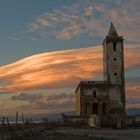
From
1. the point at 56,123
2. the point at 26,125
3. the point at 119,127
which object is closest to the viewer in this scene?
the point at 26,125

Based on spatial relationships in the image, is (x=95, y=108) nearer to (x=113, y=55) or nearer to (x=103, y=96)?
(x=103, y=96)

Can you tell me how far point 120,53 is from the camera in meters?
94.9

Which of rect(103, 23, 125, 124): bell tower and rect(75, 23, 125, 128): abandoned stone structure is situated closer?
rect(75, 23, 125, 128): abandoned stone structure

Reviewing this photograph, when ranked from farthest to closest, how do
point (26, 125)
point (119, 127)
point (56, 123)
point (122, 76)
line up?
1. point (122, 76)
2. point (56, 123)
3. point (119, 127)
4. point (26, 125)

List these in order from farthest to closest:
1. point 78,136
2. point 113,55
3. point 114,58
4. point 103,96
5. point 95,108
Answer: point 113,55
point 114,58
point 95,108
point 103,96
point 78,136

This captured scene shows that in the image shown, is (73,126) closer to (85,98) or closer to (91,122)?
(91,122)

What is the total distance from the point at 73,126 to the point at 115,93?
47.4ft

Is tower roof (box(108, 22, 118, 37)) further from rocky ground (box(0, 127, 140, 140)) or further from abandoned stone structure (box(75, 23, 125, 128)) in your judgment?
rocky ground (box(0, 127, 140, 140))

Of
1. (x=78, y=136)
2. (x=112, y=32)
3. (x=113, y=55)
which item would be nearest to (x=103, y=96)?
(x=113, y=55)

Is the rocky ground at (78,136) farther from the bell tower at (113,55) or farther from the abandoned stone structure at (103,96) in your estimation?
the bell tower at (113,55)

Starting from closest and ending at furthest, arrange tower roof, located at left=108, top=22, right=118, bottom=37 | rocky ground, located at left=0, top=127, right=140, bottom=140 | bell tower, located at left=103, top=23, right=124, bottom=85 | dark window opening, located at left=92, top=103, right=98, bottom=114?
rocky ground, located at left=0, top=127, right=140, bottom=140 → dark window opening, located at left=92, top=103, right=98, bottom=114 → bell tower, located at left=103, top=23, right=124, bottom=85 → tower roof, located at left=108, top=22, right=118, bottom=37

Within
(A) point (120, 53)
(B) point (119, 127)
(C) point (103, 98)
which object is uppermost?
(A) point (120, 53)

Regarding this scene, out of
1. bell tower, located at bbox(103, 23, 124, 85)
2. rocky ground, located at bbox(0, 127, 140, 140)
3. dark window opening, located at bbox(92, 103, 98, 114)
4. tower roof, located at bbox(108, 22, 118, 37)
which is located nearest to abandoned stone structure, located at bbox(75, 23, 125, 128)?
dark window opening, located at bbox(92, 103, 98, 114)

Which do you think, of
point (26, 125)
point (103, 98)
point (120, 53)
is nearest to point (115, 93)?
point (103, 98)
